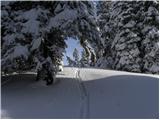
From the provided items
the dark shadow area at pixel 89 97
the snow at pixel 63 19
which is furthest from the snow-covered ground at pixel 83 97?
the snow at pixel 63 19

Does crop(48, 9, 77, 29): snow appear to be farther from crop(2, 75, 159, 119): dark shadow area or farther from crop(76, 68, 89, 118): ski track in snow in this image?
crop(76, 68, 89, 118): ski track in snow

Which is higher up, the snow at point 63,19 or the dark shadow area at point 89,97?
the snow at point 63,19

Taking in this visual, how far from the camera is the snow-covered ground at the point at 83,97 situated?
1293 cm

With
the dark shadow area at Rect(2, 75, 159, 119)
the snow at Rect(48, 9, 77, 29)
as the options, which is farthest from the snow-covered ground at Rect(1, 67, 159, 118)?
the snow at Rect(48, 9, 77, 29)

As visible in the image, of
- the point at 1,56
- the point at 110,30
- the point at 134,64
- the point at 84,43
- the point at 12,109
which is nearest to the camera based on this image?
the point at 12,109

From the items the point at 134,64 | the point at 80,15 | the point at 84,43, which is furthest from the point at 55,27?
the point at 134,64

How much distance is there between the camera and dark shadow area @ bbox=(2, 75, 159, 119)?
12.9 meters

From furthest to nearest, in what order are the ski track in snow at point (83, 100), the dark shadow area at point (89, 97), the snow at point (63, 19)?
the snow at point (63, 19) < the dark shadow area at point (89, 97) < the ski track in snow at point (83, 100)

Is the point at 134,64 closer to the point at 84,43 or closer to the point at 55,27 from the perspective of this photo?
the point at 84,43

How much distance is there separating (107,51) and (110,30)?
6.48ft

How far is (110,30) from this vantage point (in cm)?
3431

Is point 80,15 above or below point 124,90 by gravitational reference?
above

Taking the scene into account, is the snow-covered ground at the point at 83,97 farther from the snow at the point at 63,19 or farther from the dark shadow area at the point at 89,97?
the snow at the point at 63,19

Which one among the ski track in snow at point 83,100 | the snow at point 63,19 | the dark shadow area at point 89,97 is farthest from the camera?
the snow at point 63,19
